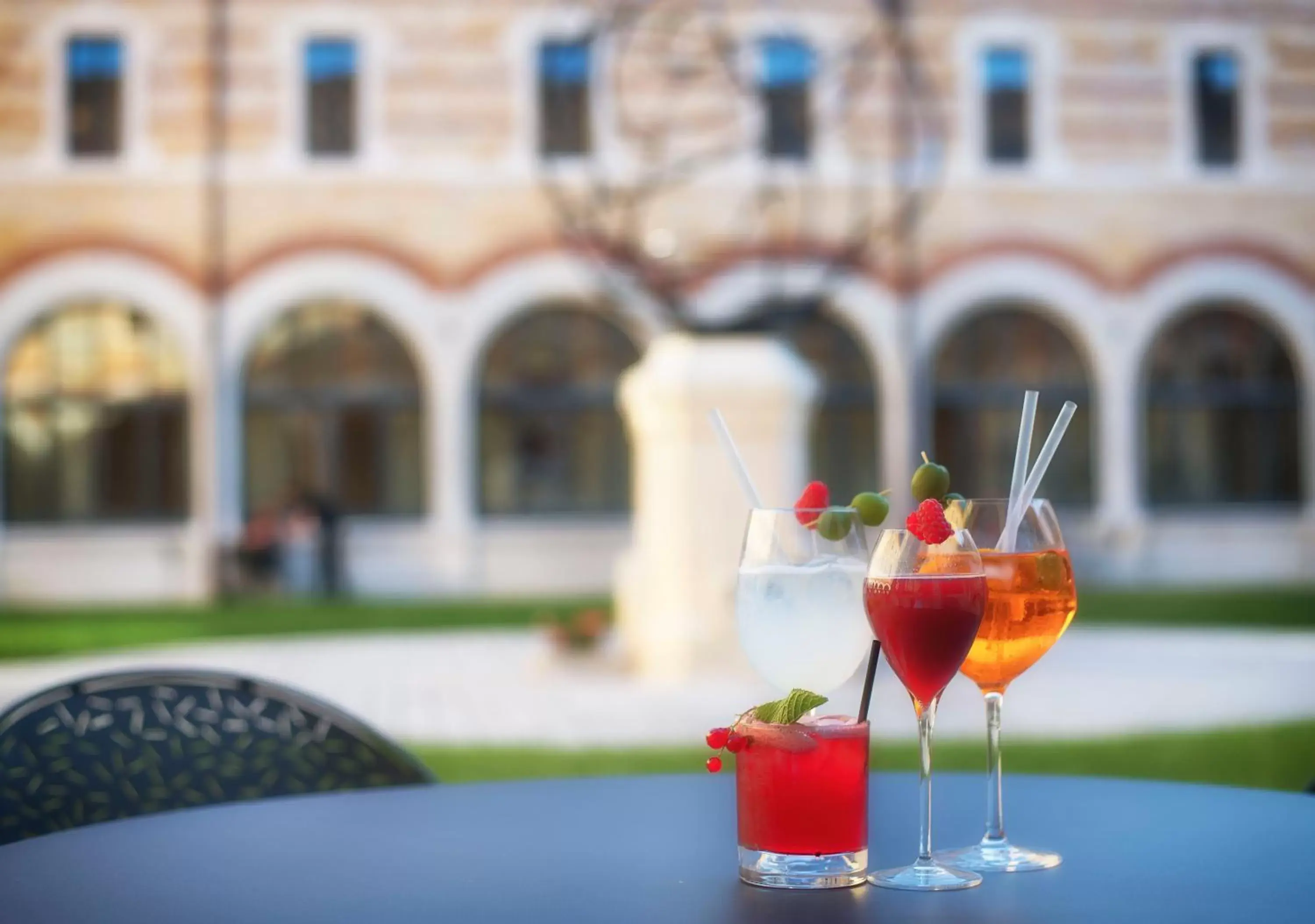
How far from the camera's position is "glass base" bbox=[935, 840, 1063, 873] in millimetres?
1341

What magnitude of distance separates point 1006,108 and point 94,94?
8913 millimetres

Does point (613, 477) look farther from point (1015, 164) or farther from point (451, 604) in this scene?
point (1015, 164)

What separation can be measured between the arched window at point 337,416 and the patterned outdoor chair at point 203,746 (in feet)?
46.6

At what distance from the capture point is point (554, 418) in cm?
1645

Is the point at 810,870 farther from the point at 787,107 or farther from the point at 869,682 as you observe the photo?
the point at 787,107

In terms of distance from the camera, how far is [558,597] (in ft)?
49.9

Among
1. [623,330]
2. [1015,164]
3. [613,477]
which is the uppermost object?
[1015,164]

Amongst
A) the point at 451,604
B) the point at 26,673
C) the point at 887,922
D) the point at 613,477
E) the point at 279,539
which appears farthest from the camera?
the point at 613,477

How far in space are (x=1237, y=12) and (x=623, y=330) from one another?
694 cm

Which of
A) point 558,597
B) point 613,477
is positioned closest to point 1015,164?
point 613,477

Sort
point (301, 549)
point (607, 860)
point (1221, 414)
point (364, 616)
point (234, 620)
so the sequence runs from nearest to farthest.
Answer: point (607, 860) → point (234, 620) → point (364, 616) → point (301, 549) → point (1221, 414)

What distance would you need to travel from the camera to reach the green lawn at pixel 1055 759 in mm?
5422

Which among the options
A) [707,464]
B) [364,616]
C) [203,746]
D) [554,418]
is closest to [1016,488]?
[203,746]

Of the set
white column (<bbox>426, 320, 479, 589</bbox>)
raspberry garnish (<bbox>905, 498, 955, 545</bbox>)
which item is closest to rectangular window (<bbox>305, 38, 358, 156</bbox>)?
white column (<bbox>426, 320, 479, 589</bbox>)
